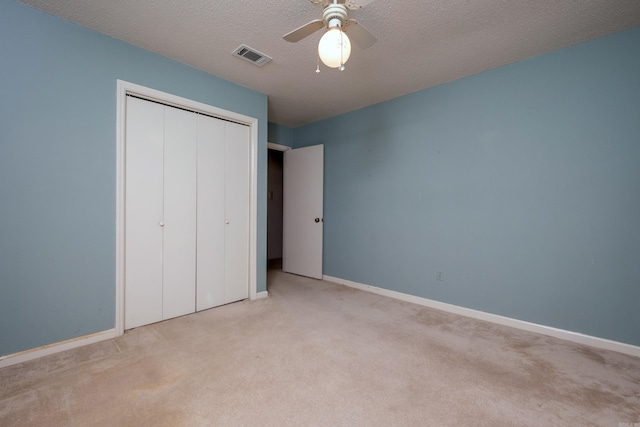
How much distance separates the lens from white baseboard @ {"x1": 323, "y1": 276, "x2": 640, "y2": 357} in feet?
7.16

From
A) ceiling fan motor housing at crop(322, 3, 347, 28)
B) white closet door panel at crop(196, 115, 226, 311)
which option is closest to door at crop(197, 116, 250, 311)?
white closet door panel at crop(196, 115, 226, 311)

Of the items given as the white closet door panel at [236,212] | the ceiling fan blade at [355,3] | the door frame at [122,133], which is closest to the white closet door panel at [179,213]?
the door frame at [122,133]

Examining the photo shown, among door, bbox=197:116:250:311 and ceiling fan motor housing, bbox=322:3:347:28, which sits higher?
ceiling fan motor housing, bbox=322:3:347:28

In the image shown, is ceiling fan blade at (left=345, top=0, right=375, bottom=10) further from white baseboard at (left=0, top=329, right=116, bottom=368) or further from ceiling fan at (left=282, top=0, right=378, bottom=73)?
white baseboard at (left=0, top=329, right=116, bottom=368)

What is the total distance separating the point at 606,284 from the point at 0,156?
4844mm

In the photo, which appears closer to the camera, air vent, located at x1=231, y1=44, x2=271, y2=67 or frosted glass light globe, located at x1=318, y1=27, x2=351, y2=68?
frosted glass light globe, located at x1=318, y1=27, x2=351, y2=68

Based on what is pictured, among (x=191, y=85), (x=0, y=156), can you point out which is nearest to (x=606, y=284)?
(x=191, y=85)

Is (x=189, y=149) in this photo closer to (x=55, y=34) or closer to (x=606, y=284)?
(x=55, y=34)

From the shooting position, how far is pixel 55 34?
2082 mm

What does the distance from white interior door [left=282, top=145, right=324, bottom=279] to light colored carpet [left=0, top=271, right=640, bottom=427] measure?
5.99 ft

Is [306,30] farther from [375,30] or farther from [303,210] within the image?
[303,210]

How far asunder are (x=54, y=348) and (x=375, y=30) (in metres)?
3.62

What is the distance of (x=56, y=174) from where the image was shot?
2096mm

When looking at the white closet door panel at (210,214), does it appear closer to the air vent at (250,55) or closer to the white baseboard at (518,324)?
the air vent at (250,55)
